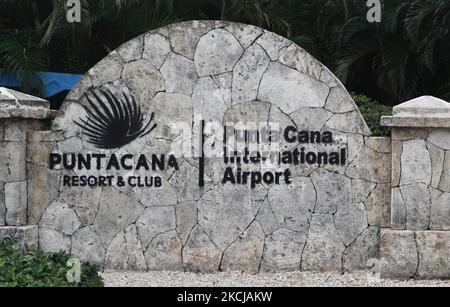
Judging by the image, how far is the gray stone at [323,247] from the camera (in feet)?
26.9

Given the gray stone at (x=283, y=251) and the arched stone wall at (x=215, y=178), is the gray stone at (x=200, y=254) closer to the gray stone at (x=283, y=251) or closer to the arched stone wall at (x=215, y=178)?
the arched stone wall at (x=215, y=178)

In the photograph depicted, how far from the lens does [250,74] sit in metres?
8.31

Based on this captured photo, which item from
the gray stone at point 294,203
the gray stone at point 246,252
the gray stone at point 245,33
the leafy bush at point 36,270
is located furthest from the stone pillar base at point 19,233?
the gray stone at point 245,33

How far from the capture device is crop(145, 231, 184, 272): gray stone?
27.2 ft

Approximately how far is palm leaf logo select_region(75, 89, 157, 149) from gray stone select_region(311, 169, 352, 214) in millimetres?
1815

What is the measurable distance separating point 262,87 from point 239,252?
5.51 feet

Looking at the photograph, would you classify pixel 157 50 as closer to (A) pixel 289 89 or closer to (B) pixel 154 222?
(A) pixel 289 89

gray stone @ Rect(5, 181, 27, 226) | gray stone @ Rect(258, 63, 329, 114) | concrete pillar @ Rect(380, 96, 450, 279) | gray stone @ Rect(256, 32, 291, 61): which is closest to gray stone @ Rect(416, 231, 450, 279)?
concrete pillar @ Rect(380, 96, 450, 279)

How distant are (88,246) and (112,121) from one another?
1306mm

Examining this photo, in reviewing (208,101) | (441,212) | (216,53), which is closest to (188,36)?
(216,53)

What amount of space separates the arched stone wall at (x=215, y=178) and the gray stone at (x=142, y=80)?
0.01 metres

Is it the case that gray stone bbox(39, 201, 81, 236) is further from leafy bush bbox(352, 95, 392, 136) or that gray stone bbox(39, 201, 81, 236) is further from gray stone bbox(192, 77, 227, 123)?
leafy bush bbox(352, 95, 392, 136)

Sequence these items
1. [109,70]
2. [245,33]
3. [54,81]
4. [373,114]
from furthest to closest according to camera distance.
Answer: [54,81]
[373,114]
[109,70]
[245,33]

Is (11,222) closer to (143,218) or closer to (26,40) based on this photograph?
(143,218)
